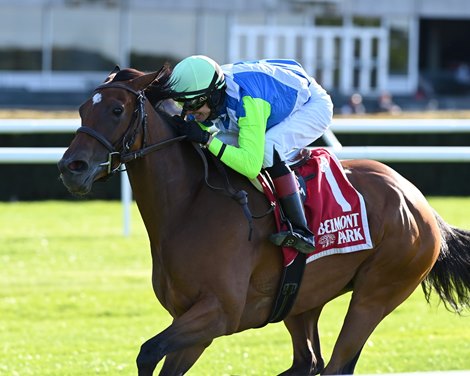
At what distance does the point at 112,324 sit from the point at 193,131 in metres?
3.05

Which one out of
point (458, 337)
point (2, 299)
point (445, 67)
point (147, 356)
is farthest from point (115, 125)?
point (445, 67)

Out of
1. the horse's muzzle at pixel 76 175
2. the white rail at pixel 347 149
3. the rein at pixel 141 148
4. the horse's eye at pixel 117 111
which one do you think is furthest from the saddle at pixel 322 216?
the white rail at pixel 347 149

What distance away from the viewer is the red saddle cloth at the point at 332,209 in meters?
4.79

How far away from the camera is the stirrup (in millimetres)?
4555

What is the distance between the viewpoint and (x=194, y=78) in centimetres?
441

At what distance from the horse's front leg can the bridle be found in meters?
0.70

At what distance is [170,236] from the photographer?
4504mm

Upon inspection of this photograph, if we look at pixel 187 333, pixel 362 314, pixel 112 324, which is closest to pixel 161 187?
pixel 187 333

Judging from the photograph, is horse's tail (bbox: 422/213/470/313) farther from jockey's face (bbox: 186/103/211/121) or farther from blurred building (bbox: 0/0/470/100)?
blurred building (bbox: 0/0/470/100)

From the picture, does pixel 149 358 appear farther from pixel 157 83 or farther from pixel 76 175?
pixel 157 83

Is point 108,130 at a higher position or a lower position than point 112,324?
higher

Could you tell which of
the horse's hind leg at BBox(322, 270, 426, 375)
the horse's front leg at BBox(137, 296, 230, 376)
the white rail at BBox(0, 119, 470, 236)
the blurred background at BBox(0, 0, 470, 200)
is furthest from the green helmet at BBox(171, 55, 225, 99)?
the blurred background at BBox(0, 0, 470, 200)

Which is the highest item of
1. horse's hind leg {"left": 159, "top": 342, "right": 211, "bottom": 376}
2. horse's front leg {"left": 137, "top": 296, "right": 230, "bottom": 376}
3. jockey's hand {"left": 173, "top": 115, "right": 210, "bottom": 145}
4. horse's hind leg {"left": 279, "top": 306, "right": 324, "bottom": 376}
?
jockey's hand {"left": 173, "top": 115, "right": 210, "bottom": 145}

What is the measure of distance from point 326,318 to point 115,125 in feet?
12.0
